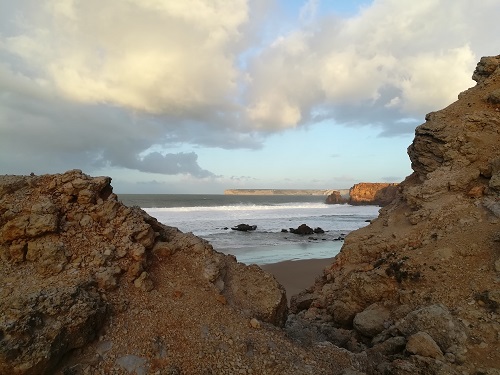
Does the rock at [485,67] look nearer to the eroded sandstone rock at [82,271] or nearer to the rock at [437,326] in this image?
the rock at [437,326]

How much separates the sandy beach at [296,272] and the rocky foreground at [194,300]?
239 inches

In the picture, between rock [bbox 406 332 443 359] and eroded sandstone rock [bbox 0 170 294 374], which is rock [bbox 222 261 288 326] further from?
rock [bbox 406 332 443 359]

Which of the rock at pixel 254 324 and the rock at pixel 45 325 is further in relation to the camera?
the rock at pixel 254 324

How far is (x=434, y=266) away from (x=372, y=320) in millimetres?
1658

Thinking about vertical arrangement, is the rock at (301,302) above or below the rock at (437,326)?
below

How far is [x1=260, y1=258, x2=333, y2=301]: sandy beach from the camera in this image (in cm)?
1421

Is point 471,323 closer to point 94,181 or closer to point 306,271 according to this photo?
point 94,181

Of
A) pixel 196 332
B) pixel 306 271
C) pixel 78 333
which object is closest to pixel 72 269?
pixel 78 333

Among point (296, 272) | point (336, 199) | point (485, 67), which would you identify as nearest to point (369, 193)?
point (336, 199)

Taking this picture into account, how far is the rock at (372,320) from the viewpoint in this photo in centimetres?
686

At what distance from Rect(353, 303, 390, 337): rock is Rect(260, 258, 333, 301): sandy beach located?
619cm

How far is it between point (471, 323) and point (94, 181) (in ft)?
21.0

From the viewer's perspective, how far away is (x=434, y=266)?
23.1 ft

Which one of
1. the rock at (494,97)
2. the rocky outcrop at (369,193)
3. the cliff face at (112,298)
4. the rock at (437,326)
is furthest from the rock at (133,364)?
the rocky outcrop at (369,193)
